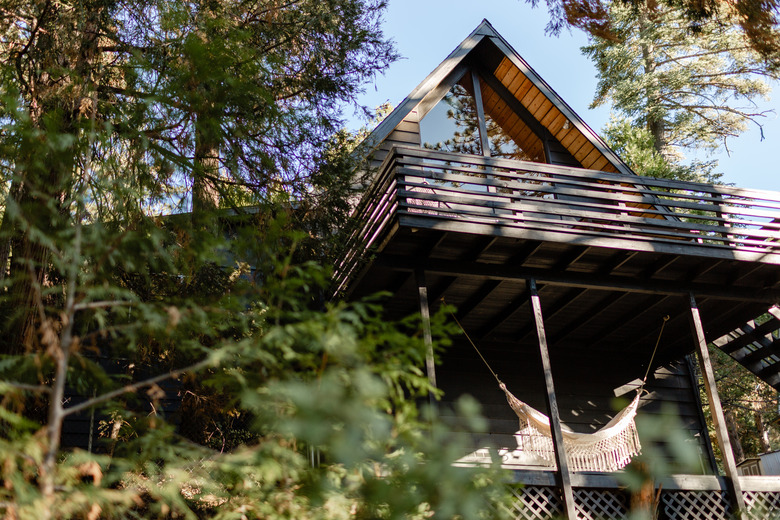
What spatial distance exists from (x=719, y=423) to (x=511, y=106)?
4.91 metres

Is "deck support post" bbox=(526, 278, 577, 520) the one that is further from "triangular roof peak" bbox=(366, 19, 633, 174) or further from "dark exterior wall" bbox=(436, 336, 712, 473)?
"triangular roof peak" bbox=(366, 19, 633, 174)

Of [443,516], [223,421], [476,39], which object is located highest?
[476,39]

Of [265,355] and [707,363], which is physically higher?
[707,363]

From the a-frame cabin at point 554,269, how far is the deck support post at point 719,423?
0.02 meters

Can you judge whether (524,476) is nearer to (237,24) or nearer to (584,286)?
(584,286)

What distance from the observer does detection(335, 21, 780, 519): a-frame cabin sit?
6.38m

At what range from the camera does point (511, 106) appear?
9.55 meters

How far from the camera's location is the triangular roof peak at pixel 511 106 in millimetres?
8977

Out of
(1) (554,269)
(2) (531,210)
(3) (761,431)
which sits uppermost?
(2) (531,210)

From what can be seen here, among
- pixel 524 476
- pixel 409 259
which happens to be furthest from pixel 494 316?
pixel 524 476

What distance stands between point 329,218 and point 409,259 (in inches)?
33.4

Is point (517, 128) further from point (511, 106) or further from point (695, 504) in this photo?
point (695, 504)

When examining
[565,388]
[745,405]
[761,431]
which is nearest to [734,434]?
[761,431]

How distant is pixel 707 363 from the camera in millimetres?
6930
